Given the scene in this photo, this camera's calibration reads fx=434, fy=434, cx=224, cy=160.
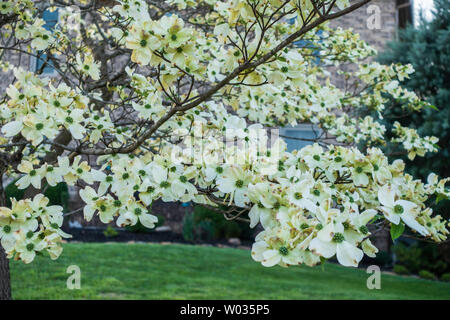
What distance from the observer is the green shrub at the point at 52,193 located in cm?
780

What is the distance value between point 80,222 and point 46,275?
3.61 m

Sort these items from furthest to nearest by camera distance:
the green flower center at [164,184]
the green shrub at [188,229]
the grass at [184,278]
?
the green shrub at [188,229], the grass at [184,278], the green flower center at [164,184]

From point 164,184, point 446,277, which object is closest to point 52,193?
point 164,184

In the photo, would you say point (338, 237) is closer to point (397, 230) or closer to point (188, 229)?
point (397, 230)

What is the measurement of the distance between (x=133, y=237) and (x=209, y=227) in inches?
61.3

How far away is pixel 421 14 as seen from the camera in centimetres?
785

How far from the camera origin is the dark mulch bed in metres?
8.15

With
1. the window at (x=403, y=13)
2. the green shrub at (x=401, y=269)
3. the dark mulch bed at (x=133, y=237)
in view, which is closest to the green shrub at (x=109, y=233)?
the dark mulch bed at (x=133, y=237)

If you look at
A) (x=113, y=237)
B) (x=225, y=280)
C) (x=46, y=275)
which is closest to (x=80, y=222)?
(x=113, y=237)

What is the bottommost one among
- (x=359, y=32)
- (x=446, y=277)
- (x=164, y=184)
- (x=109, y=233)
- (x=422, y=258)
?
(x=446, y=277)

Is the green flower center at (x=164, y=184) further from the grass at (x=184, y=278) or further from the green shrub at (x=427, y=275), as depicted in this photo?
the green shrub at (x=427, y=275)

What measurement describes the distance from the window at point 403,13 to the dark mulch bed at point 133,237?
617cm

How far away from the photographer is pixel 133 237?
8.58 m

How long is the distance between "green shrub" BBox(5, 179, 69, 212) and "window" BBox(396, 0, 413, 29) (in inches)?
323
